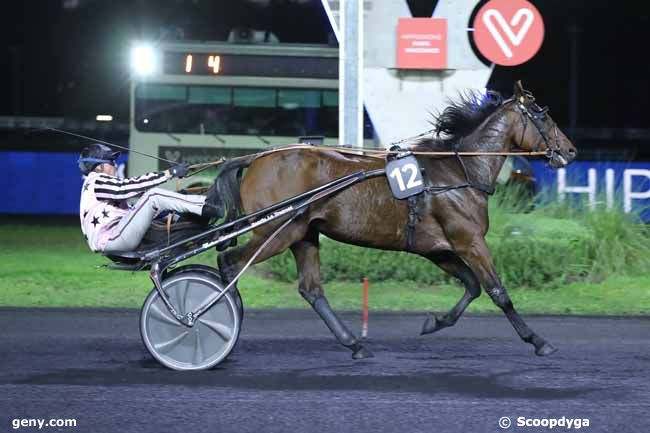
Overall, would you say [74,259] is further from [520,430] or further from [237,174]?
[520,430]

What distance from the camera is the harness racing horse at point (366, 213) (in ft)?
27.0

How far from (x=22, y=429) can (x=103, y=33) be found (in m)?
39.4

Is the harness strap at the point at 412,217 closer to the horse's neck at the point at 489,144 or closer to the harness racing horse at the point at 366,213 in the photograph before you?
the harness racing horse at the point at 366,213

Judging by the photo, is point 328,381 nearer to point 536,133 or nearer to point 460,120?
point 460,120

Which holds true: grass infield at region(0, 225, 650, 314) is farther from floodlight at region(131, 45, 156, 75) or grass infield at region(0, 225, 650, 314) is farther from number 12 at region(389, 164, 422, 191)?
floodlight at region(131, 45, 156, 75)

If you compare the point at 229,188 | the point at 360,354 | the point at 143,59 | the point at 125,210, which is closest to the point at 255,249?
the point at 229,188

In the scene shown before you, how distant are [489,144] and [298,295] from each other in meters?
3.79

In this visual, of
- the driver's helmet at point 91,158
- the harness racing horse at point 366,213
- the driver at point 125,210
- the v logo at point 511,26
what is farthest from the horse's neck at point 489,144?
the v logo at point 511,26

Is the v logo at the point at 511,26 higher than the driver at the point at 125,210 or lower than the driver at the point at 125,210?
higher

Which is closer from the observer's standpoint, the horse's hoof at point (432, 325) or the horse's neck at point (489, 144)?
the horse's neck at point (489, 144)

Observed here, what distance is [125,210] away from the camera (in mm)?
8000

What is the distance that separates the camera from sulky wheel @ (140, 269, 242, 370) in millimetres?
7797

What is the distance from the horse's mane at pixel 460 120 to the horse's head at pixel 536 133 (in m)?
0.19

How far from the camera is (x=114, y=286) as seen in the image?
40.9 feet
